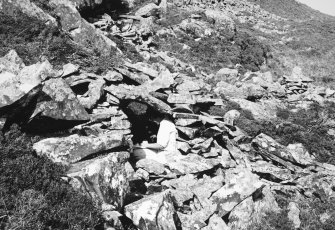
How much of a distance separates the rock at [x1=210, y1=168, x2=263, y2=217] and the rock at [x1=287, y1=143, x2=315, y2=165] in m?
3.95

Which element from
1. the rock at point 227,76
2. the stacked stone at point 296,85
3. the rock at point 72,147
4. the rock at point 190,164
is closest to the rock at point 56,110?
the rock at point 72,147

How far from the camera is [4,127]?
834 centimetres

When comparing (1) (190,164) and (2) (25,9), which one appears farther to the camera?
(2) (25,9)

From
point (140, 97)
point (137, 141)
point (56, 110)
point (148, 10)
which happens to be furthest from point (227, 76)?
point (56, 110)

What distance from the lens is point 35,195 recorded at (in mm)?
6547

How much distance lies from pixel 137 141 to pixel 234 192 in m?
3.90

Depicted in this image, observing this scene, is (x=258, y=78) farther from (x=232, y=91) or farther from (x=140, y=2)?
(x=140, y=2)

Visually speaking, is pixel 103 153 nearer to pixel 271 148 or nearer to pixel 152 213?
pixel 152 213

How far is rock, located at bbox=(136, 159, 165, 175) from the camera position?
9773mm

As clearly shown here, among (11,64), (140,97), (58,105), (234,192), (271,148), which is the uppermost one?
(58,105)

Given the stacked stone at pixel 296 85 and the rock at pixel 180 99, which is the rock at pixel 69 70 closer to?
the rock at pixel 180 99

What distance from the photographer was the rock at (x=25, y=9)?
49.0 feet

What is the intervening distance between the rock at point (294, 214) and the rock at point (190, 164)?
270 centimetres

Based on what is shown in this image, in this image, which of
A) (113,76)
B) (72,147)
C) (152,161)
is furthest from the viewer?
(113,76)
